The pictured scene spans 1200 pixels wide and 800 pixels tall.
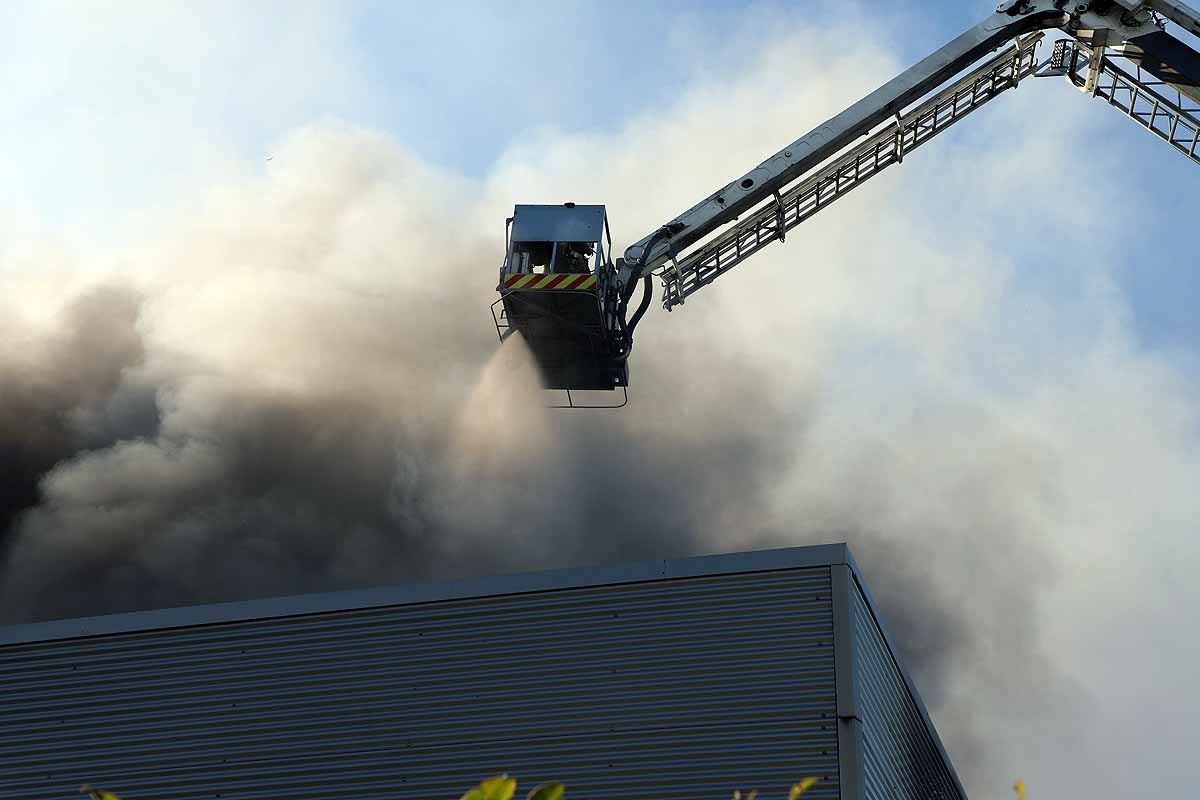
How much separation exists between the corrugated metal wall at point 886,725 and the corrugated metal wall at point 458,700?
183 millimetres

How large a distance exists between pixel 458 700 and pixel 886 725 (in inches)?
140

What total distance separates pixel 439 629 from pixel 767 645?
265cm

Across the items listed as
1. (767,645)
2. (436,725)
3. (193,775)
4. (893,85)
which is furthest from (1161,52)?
Result: (193,775)

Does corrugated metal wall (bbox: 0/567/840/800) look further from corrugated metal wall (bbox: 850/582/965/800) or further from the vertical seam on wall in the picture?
corrugated metal wall (bbox: 850/582/965/800)

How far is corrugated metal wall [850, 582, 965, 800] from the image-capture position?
9891 mm

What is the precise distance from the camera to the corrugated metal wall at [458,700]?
9.62 metres

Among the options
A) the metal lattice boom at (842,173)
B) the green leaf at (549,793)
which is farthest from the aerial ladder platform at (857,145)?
the green leaf at (549,793)

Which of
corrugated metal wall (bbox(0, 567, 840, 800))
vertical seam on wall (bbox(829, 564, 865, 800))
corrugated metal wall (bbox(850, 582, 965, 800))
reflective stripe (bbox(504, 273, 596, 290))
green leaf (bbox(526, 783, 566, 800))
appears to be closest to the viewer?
green leaf (bbox(526, 783, 566, 800))

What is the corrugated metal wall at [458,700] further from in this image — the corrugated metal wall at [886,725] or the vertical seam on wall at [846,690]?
the corrugated metal wall at [886,725]

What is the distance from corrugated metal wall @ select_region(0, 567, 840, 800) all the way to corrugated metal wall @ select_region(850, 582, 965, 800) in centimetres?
18

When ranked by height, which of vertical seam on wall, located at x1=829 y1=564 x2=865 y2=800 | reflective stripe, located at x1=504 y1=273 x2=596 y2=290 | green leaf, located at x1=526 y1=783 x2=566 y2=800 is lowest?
green leaf, located at x1=526 y1=783 x2=566 y2=800

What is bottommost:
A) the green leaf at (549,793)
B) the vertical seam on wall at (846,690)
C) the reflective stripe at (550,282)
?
the green leaf at (549,793)

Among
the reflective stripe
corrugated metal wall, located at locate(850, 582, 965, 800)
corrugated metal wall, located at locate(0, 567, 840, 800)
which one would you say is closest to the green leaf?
corrugated metal wall, located at locate(0, 567, 840, 800)

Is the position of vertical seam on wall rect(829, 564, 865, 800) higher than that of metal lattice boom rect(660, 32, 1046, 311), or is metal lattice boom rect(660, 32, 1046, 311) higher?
metal lattice boom rect(660, 32, 1046, 311)
